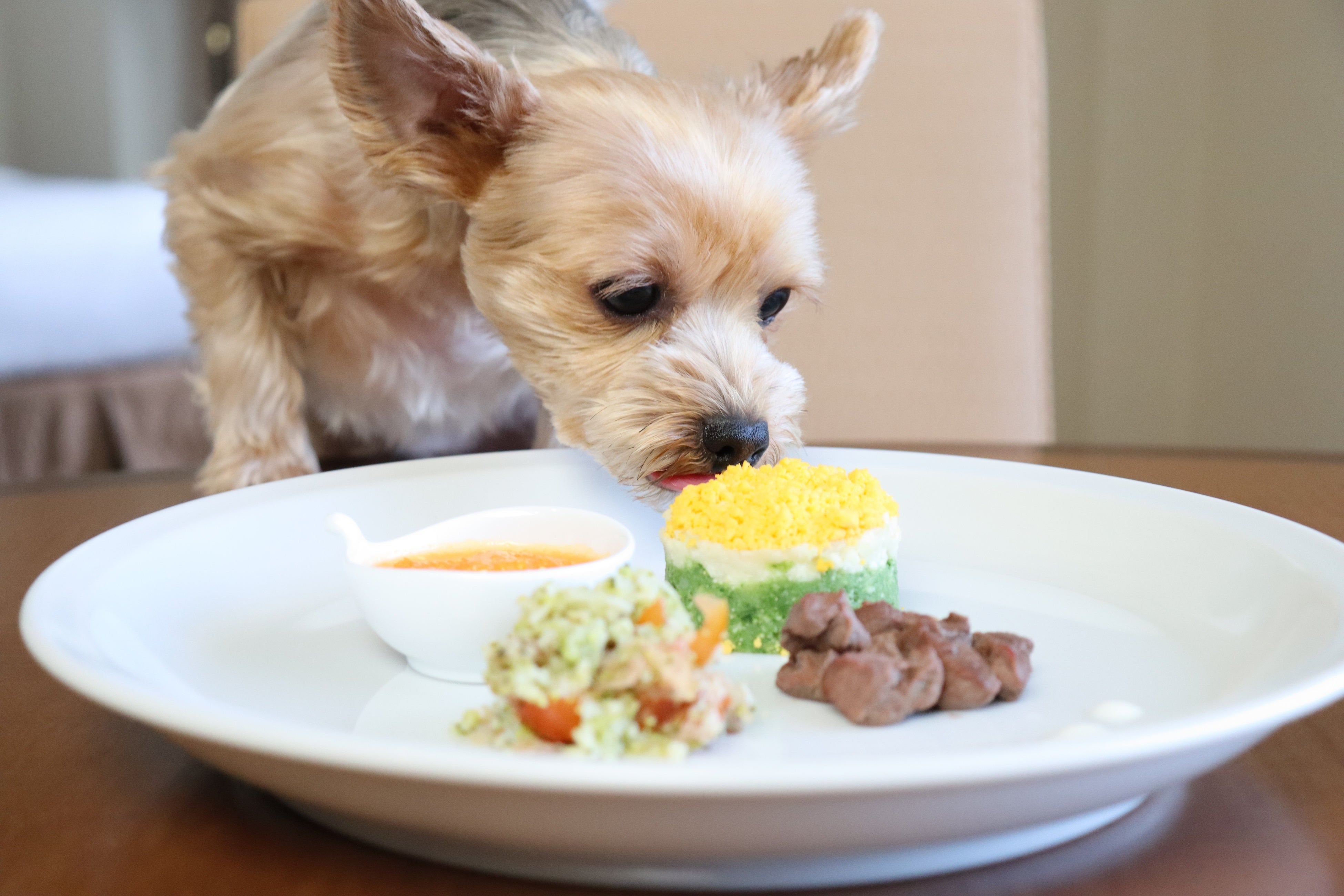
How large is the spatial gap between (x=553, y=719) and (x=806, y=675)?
0.25m

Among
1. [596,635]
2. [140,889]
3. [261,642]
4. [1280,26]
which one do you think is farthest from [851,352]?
[140,889]

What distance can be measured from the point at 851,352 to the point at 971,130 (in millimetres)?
529

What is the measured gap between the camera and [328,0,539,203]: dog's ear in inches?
53.9

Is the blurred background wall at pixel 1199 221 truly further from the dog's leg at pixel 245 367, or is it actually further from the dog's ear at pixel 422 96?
the dog's leg at pixel 245 367

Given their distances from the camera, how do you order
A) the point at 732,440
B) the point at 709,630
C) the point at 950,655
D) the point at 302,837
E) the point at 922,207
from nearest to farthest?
the point at 302,837, the point at 709,630, the point at 950,655, the point at 732,440, the point at 922,207

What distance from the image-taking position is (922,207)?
8.74 feet

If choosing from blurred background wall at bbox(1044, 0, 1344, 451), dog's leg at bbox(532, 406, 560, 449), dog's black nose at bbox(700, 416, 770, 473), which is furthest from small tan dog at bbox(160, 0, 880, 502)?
blurred background wall at bbox(1044, 0, 1344, 451)

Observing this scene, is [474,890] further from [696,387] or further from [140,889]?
[696,387]

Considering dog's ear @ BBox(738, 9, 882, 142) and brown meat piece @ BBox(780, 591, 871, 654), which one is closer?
brown meat piece @ BBox(780, 591, 871, 654)

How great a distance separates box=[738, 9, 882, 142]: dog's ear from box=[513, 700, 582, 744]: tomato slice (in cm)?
117

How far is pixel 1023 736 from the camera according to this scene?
85 cm

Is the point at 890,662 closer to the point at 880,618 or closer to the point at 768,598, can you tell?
the point at 880,618

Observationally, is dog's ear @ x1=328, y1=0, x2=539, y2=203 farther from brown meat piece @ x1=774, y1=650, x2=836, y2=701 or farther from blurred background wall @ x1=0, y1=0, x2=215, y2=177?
blurred background wall @ x1=0, y1=0, x2=215, y2=177

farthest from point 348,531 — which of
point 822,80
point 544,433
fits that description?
point 544,433
